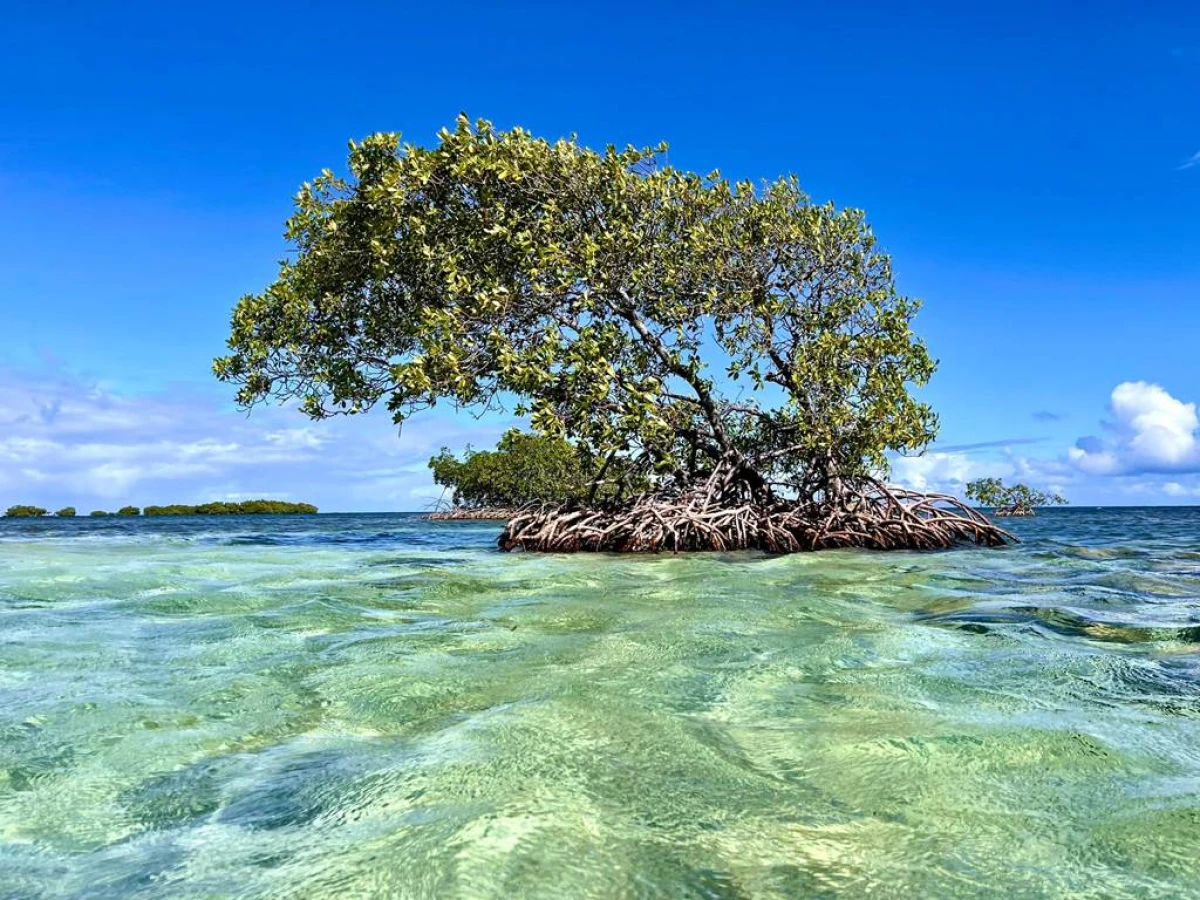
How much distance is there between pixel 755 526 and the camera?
51.7 ft

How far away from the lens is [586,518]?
16.0 m

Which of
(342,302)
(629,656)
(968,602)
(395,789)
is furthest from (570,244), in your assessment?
(395,789)

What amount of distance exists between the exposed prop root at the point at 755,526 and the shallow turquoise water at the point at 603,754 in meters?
8.22

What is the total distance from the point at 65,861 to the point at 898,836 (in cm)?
227

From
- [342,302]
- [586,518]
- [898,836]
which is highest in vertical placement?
[342,302]

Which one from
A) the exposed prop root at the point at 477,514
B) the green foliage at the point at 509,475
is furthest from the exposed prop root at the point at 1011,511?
the exposed prop root at the point at 477,514

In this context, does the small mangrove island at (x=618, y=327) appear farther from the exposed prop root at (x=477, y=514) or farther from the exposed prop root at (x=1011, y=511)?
the exposed prop root at (x=477, y=514)

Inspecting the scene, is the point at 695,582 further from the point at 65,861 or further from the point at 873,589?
the point at 65,861

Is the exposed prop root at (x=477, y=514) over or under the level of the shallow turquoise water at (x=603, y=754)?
over

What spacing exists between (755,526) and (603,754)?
1295 centimetres

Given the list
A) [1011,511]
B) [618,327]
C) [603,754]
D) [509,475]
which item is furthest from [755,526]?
[509,475]

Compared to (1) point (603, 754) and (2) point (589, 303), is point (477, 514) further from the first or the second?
(1) point (603, 754)

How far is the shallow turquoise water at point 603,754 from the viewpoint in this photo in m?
2.25

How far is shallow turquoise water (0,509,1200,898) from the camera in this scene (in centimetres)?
225
